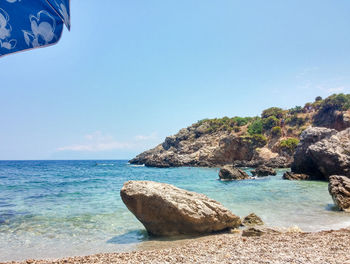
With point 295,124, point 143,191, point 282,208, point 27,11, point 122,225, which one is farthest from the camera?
point 295,124

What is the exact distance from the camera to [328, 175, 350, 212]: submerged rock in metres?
11.4

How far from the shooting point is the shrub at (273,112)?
7619 centimetres

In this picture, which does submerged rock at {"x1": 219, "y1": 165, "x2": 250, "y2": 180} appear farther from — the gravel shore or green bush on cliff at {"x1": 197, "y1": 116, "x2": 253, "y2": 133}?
green bush on cliff at {"x1": 197, "y1": 116, "x2": 253, "y2": 133}

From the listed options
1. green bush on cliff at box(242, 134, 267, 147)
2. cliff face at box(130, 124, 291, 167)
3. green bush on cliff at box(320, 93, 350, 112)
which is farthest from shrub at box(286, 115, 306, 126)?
green bush on cliff at box(242, 134, 267, 147)

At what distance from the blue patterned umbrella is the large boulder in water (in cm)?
646

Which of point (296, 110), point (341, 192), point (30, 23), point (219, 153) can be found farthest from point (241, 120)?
point (30, 23)

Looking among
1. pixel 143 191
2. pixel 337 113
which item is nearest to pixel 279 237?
pixel 143 191

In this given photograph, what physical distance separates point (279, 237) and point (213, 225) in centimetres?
220

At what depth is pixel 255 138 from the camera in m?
60.6

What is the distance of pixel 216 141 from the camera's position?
70.1 meters

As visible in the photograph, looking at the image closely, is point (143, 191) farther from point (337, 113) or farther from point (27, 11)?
point (337, 113)

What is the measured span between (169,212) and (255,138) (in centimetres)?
5575

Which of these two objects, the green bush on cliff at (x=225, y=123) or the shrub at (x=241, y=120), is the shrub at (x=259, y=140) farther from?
the shrub at (x=241, y=120)

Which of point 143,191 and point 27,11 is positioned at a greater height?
point 27,11
